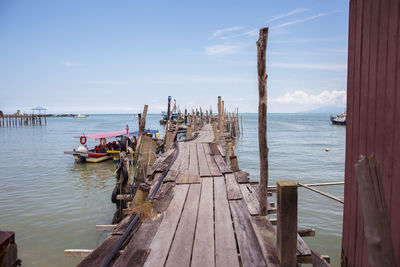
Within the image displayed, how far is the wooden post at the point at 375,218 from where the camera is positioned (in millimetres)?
1913

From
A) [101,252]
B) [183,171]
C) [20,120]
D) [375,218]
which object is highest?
[375,218]

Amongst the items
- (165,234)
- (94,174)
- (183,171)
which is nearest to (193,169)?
(183,171)

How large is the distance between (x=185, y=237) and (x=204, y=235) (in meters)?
0.28

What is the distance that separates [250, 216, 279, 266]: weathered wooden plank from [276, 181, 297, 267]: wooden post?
0.31 meters

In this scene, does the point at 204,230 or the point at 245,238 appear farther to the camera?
the point at 204,230

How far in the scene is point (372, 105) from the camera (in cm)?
263

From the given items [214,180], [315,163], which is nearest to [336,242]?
[214,180]

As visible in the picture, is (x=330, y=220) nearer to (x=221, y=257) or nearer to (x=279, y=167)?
(x=221, y=257)

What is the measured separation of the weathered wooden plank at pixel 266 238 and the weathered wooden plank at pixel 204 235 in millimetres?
668

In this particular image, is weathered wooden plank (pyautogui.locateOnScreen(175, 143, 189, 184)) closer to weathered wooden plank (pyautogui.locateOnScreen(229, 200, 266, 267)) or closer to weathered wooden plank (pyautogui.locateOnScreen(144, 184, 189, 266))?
weathered wooden plank (pyautogui.locateOnScreen(144, 184, 189, 266))

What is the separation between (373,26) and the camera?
8.65ft

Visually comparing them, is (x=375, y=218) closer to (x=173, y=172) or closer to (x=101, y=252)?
(x=101, y=252)

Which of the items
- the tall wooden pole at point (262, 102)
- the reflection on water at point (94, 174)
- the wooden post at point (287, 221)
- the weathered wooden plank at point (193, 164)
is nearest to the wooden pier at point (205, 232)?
the wooden post at point (287, 221)

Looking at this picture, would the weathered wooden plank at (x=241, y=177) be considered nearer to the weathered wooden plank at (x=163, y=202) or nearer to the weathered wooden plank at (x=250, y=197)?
the weathered wooden plank at (x=250, y=197)
